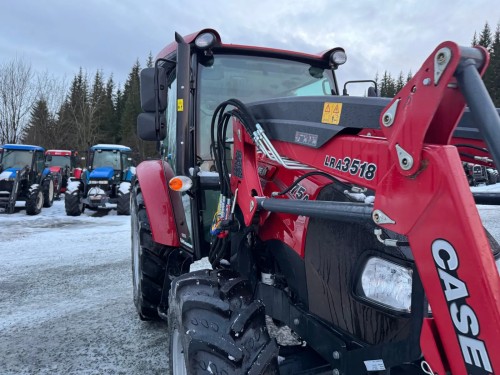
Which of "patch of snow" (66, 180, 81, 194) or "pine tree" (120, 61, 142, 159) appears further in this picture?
"pine tree" (120, 61, 142, 159)

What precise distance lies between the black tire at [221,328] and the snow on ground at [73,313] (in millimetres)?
1196

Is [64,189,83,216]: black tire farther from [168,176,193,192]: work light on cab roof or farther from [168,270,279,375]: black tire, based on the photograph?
[168,270,279,375]: black tire

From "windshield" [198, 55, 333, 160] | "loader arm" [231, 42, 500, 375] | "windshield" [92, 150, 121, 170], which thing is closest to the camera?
"loader arm" [231, 42, 500, 375]

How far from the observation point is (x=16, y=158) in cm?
1377

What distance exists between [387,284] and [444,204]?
0.55 metres

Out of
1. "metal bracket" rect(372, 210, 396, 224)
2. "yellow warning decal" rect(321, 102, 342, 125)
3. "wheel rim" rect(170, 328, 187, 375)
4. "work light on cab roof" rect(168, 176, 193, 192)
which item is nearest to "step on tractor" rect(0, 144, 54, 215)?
"work light on cab roof" rect(168, 176, 193, 192)

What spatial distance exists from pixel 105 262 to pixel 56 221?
573cm

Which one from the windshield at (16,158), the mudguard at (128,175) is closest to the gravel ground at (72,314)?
the mudguard at (128,175)

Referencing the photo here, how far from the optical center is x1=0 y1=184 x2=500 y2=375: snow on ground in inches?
116

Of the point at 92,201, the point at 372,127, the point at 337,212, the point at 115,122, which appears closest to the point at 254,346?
the point at 337,212

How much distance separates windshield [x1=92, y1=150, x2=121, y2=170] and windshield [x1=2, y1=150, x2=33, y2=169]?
6.41ft

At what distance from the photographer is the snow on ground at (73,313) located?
9.66 feet

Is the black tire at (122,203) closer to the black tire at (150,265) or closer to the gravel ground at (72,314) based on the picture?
the gravel ground at (72,314)

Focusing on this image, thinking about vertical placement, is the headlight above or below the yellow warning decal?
below
